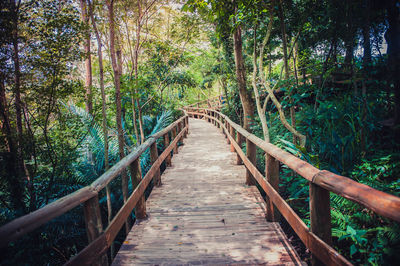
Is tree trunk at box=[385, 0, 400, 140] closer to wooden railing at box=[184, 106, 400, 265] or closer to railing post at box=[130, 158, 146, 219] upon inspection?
wooden railing at box=[184, 106, 400, 265]

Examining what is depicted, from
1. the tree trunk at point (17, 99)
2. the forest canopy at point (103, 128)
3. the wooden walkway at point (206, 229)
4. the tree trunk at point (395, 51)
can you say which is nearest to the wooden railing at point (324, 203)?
the wooden walkway at point (206, 229)

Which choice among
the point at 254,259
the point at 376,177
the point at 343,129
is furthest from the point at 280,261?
the point at 343,129

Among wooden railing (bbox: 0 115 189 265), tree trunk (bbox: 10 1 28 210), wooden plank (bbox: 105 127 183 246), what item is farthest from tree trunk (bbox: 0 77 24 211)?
wooden railing (bbox: 0 115 189 265)

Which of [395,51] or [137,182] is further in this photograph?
[395,51]

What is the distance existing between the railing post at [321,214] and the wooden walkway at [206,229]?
0.55 m

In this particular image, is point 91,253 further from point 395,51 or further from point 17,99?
point 395,51

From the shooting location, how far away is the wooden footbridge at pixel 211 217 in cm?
129

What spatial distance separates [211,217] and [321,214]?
153cm

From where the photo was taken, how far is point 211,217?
278cm

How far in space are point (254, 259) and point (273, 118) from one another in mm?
5275

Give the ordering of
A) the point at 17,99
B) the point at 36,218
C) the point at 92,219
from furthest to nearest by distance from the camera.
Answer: the point at 17,99, the point at 92,219, the point at 36,218

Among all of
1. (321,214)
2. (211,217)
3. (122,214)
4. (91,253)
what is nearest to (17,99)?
(122,214)

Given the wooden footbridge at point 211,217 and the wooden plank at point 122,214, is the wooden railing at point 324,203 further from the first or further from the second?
the wooden plank at point 122,214

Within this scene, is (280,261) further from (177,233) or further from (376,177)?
(376,177)
